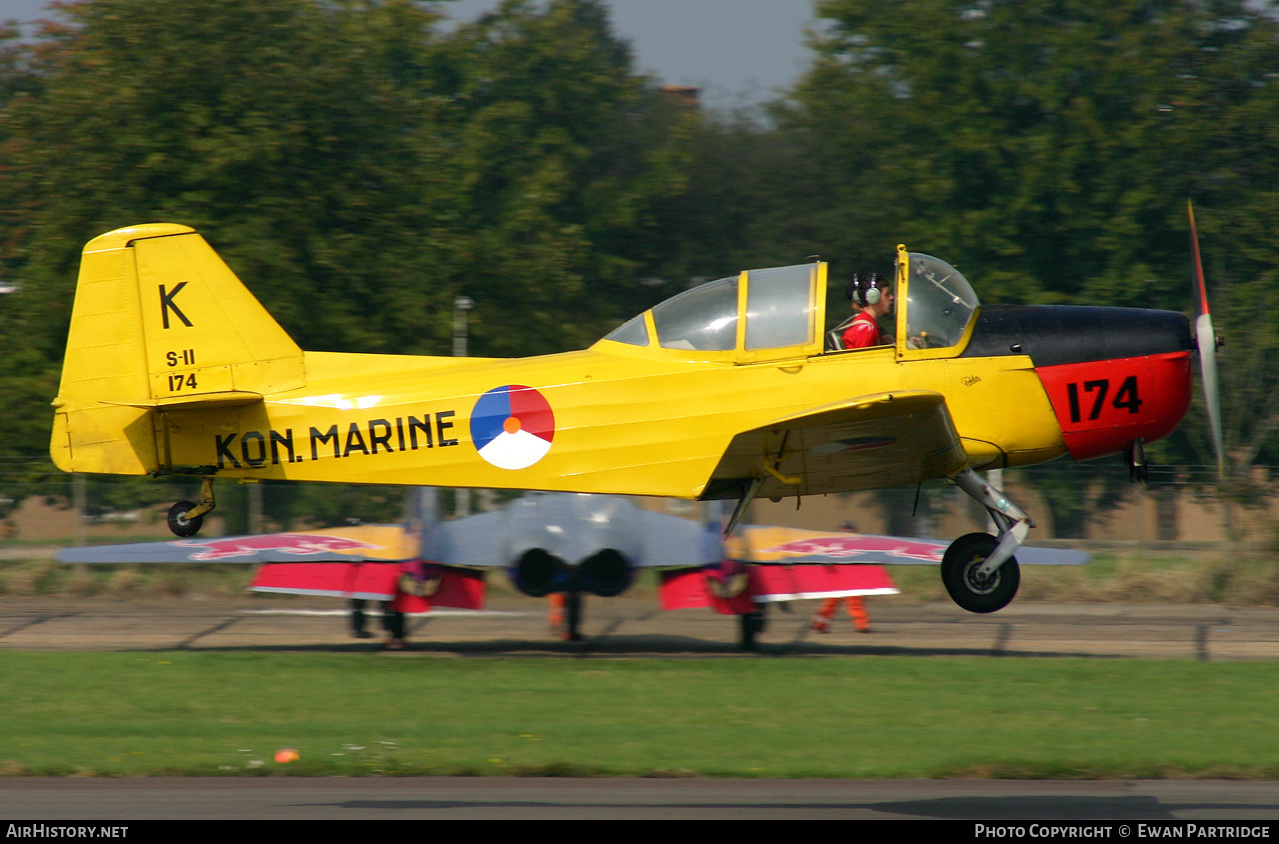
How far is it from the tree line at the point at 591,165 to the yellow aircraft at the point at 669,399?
39.1 feet

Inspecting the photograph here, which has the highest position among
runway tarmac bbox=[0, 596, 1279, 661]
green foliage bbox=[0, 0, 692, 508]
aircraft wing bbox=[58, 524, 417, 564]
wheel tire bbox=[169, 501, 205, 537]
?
green foliage bbox=[0, 0, 692, 508]

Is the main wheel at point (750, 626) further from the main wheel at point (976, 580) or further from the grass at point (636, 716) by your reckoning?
the main wheel at point (976, 580)

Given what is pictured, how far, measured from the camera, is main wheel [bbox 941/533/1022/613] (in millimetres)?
8172

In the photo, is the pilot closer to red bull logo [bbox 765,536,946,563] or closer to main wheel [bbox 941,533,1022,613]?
main wheel [bbox 941,533,1022,613]

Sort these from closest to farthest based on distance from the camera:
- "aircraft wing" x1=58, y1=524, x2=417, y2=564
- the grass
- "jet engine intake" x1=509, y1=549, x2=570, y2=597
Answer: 1. the grass
2. "jet engine intake" x1=509, y1=549, x2=570, y2=597
3. "aircraft wing" x1=58, y1=524, x2=417, y2=564

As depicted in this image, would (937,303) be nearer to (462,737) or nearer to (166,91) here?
(462,737)

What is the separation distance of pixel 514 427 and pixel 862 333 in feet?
7.49

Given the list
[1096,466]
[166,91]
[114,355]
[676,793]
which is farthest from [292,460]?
[1096,466]

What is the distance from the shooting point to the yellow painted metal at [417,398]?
7992mm

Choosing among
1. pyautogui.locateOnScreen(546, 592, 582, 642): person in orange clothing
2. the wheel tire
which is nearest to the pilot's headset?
the wheel tire

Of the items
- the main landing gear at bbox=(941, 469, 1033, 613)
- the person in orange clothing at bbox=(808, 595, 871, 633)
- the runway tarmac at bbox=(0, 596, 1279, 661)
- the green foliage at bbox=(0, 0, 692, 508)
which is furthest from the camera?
the green foliage at bbox=(0, 0, 692, 508)

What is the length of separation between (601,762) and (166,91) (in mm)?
14597

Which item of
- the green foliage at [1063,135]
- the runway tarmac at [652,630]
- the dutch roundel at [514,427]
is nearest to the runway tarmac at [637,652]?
the runway tarmac at [652,630]

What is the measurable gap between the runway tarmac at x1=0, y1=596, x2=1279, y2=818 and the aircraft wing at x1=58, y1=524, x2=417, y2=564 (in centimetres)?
122
